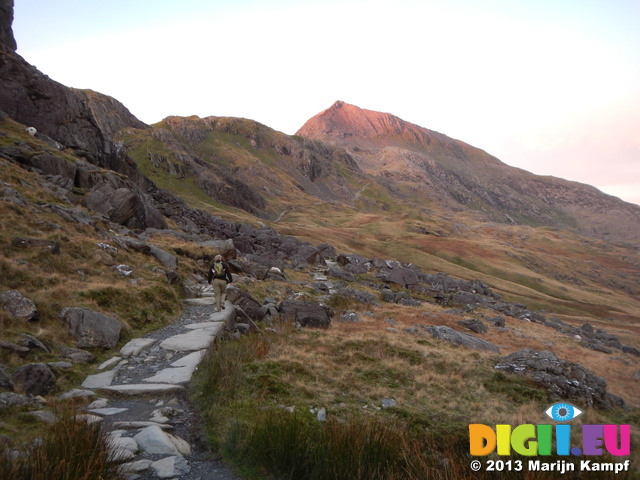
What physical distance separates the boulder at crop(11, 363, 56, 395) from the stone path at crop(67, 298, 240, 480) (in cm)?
56

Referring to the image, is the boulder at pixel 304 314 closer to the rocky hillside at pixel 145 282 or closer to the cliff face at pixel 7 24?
the rocky hillside at pixel 145 282

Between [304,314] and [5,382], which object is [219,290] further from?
[5,382]

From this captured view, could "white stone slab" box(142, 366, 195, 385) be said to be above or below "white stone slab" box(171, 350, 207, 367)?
below

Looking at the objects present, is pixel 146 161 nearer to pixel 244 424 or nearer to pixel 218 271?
pixel 218 271

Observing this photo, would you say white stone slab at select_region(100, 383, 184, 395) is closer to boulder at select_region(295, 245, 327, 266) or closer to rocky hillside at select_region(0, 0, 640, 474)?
rocky hillside at select_region(0, 0, 640, 474)

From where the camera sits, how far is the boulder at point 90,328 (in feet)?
35.7

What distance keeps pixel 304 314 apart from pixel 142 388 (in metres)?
11.5

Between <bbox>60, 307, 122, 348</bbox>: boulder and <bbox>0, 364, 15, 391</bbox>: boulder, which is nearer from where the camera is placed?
<bbox>0, 364, 15, 391</bbox>: boulder

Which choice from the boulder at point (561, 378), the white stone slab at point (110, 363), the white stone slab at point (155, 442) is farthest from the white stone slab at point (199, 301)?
the boulder at point (561, 378)

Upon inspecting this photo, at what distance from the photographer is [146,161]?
11181cm

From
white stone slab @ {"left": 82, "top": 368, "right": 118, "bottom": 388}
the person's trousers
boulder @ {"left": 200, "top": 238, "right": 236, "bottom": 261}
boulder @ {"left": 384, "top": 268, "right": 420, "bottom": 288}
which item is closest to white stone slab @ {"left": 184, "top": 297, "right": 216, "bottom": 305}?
the person's trousers

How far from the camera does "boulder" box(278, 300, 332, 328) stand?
19328 millimetres

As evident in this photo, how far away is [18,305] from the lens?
34.9ft

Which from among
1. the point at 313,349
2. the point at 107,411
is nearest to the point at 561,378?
the point at 313,349
